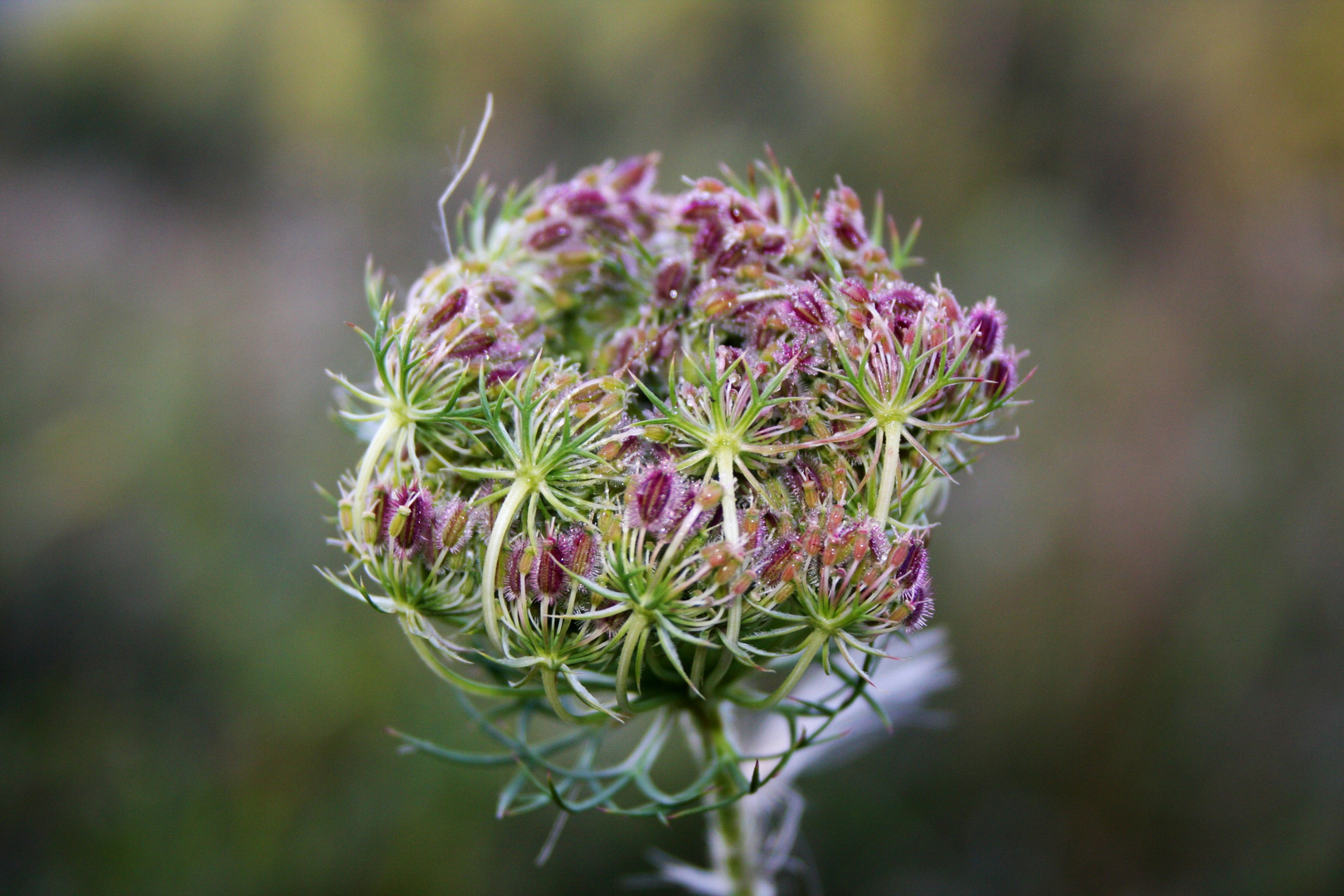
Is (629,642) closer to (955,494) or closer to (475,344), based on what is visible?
(475,344)

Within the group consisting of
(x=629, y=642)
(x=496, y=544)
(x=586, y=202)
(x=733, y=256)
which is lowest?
(x=629, y=642)

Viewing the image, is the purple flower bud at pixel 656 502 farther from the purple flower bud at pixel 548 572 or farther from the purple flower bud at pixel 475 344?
the purple flower bud at pixel 475 344

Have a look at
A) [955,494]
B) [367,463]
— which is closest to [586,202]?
[367,463]

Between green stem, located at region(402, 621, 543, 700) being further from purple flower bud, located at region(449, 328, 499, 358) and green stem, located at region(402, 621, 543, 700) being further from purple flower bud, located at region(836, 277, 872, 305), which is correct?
purple flower bud, located at region(836, 277, 872, 305)

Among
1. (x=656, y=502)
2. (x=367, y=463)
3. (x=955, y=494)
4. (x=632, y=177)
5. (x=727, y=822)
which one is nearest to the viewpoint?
(x=656, y=502)

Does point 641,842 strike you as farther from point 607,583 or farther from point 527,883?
point 607,583

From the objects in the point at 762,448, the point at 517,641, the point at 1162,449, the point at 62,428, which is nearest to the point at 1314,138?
the point at 1162,449

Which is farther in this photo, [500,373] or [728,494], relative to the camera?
[500,373]

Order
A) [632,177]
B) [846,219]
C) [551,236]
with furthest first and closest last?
[632,177] < [551,236] < [846,219]
